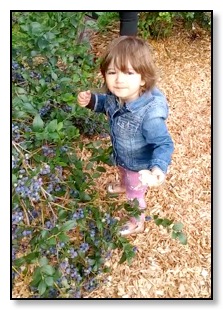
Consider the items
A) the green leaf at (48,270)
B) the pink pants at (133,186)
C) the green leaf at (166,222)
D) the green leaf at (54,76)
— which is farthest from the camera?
the pink pants at (133,186)

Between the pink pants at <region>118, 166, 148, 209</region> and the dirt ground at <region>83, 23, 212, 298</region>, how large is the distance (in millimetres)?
54

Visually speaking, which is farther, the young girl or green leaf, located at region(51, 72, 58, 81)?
green leaf, located at region(51, 72, 58, 81)

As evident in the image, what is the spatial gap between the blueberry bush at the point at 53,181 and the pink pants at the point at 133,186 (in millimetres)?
73

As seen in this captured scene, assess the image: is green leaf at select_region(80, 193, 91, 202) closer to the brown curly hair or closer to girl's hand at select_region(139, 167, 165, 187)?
girl's hand at select_region(139, 167, 165, 187)

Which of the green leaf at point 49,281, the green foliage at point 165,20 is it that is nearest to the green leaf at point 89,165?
the green leaf at point 49,281

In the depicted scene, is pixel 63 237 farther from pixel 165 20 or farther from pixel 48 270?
pixel 165 20

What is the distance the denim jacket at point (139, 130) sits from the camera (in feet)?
4.34

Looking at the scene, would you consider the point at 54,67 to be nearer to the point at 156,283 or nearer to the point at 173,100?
the point at 173,100

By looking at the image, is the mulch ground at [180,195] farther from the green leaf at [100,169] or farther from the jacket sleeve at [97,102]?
the jacket sleeve at [97,102]

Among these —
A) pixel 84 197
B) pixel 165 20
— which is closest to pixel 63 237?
pixel 84 197

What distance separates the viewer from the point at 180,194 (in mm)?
1676

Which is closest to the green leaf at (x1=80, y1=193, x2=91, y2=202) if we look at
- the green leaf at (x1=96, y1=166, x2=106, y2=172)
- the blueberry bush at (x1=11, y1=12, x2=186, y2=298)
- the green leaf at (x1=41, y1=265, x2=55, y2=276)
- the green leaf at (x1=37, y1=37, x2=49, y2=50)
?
the blueberry bush at (x1=11, y1=12, x2=186, y2=298)

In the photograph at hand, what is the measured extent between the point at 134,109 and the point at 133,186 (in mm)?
270

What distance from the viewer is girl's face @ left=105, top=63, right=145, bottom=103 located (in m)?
1.31
